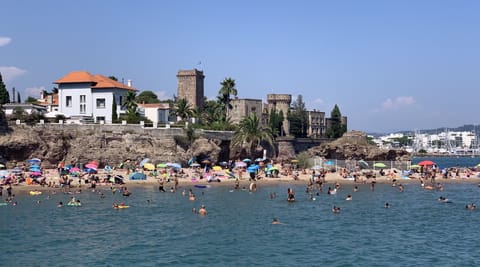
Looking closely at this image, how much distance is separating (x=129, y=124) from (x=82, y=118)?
6935 millimetres

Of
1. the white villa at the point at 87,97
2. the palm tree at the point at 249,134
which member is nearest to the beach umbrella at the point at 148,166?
the white villa at the point at 87,97

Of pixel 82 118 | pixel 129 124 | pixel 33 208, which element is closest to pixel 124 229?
pixel 33 208

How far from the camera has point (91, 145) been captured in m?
63.4

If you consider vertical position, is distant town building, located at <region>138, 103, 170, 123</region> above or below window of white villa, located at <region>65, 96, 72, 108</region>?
below

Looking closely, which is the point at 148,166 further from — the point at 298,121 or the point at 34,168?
the point at 298,121

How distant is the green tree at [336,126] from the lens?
106 meters

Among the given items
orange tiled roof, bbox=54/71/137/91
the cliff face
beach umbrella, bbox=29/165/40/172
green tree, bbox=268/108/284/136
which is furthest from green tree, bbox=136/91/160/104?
beach umbrella, bbox=29/165/40/172

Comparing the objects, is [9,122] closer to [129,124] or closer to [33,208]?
[129,124]

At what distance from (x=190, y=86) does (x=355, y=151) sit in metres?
28.8

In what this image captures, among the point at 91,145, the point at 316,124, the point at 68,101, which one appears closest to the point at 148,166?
the point at 91,145

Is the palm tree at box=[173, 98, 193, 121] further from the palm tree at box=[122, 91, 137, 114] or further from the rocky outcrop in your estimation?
the rocky outcrop

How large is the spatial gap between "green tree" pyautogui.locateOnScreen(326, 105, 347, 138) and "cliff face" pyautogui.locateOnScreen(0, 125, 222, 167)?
1704 inches

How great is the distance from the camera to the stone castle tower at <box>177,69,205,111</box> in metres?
96.2

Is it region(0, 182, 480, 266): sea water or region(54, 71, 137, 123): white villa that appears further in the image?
region(54, 71, 137, 123): white villa
